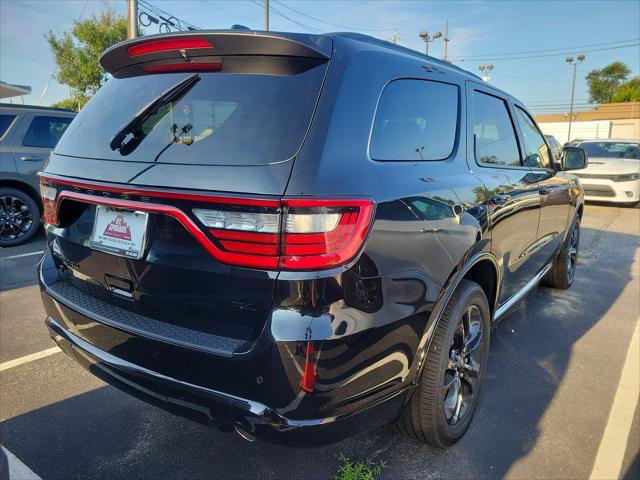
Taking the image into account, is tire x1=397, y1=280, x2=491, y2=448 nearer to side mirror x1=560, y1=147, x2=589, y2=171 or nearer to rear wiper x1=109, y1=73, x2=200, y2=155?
rear wiper x1=109, y1=73, x2=200, y2=155

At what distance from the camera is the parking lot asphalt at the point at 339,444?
2.20m

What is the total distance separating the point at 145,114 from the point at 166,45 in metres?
0.29

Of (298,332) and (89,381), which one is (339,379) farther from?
(89,381)

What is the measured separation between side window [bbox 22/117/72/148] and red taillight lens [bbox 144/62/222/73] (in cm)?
546

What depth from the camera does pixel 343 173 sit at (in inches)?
62.6

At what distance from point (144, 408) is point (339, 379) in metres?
1.57

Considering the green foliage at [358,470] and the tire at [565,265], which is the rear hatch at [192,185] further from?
the tire at [565,265]

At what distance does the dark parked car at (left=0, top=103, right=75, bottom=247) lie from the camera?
6211 mm

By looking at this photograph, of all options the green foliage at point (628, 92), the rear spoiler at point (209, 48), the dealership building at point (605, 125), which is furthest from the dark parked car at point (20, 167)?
the green foliage at point (628, 92)

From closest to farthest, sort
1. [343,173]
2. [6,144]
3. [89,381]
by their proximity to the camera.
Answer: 1. [343,173]
2. [89,381]
3. [6,144]

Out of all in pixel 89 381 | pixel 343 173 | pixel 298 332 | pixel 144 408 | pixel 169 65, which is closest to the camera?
pixel 298 332

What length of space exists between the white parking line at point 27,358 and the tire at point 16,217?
12.2ft

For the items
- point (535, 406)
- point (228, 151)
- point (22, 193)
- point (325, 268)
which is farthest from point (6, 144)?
point (535, 406)

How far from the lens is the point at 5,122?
630 centimetres
